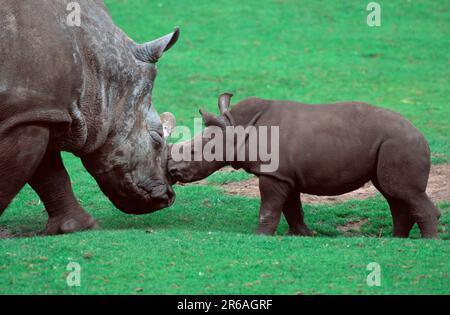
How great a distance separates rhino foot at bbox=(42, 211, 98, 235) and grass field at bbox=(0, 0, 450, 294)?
277 mm

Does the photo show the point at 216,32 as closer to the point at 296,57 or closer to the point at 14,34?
the point at 296,57

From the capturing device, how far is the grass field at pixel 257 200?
6758 millimetres

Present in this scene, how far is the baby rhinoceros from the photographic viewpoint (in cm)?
838

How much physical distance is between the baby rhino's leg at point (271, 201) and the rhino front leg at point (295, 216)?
403mm

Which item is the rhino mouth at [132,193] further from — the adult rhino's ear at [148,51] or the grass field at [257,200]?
the adult rhino's ear at [148,51]

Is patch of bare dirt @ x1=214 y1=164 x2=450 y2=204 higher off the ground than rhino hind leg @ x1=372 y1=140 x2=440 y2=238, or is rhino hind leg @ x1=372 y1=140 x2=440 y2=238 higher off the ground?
rhino hind leg @ x1=372 y1=140 x2=440 y2=238

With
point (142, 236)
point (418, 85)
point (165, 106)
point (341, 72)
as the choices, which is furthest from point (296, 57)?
point (142, 236)

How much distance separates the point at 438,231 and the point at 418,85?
717 centimetres

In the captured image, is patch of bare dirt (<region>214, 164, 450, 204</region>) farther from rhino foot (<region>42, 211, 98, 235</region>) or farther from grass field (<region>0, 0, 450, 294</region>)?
rhino foot (<region>42, 211, 98, 235</region>)

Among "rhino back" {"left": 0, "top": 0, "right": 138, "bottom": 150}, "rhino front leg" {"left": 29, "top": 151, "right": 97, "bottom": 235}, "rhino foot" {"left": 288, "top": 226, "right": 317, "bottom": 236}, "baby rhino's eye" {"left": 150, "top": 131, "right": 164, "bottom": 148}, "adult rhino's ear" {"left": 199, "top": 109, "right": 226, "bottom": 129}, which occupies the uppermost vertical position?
"rhino back" {"left": 0, "top": 0, "right": 138, "bottom": 150}

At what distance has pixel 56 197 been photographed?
883 cm

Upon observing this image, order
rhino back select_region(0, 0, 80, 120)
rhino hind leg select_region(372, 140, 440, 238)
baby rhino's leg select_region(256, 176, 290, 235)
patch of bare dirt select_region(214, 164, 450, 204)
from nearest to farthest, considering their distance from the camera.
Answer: rhino back select_region(0, 0, 80, 120) → rhino hind leg select_region(372, 140, 440, 238) → baby rhino's leg select_region(256, 176, 290, 235) → patch of bare dirt select_region(214, 164, 450, 204)

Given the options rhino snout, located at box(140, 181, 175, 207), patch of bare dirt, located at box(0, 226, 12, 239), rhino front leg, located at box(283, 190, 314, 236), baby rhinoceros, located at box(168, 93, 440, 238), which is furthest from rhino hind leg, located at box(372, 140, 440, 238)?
patch of bare dirt, located at box(0, 226, 12, 239)

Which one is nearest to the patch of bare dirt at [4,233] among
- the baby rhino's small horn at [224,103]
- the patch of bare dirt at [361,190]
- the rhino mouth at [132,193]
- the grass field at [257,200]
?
the grass field at [257,200]
